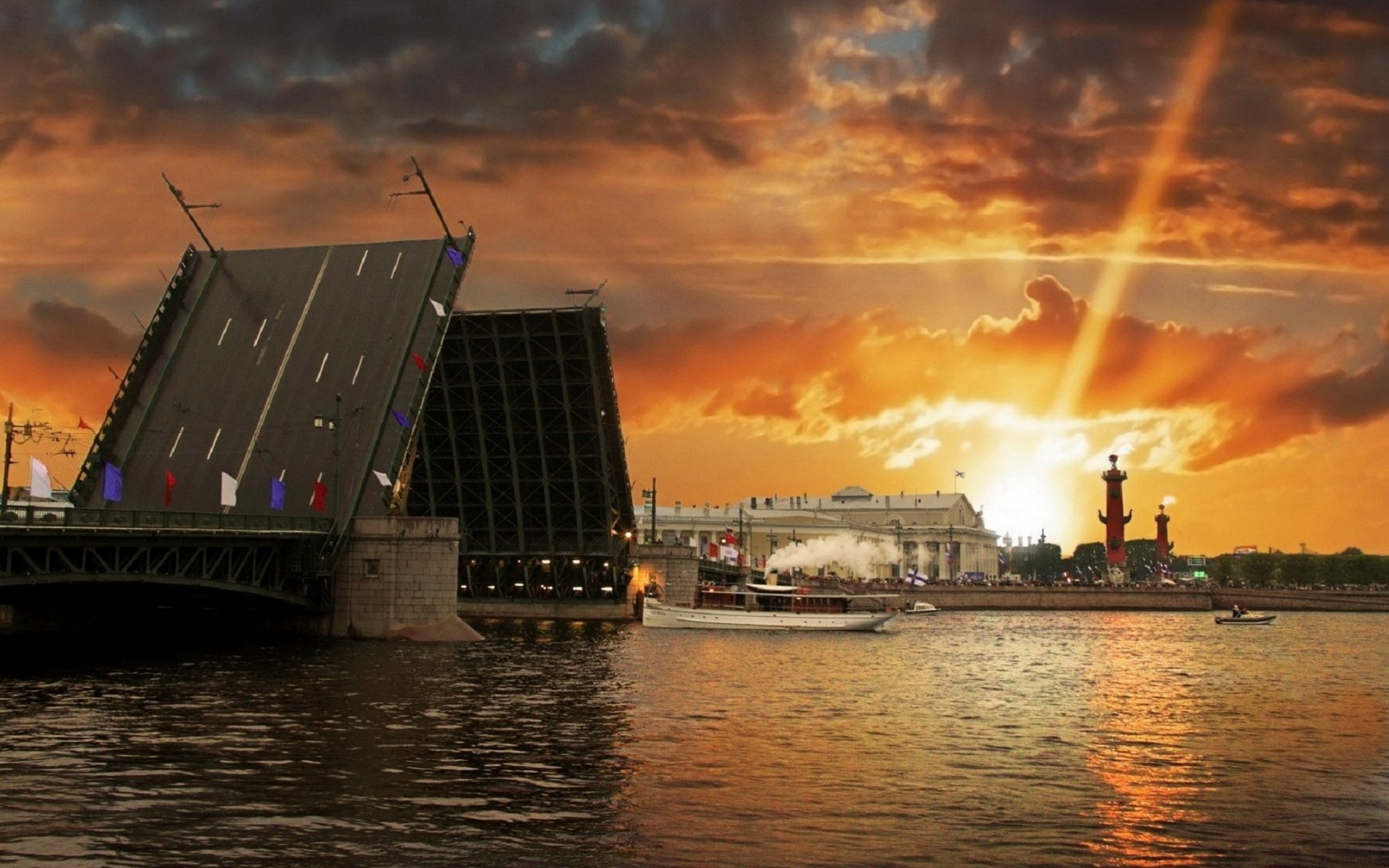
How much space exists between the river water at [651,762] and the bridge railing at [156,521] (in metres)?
3.89

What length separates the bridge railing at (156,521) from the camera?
136 ft

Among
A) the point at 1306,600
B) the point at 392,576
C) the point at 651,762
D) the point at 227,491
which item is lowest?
the point at 651,762

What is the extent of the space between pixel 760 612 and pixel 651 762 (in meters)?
52.5

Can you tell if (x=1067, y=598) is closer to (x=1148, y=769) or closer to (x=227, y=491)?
(x=227, y=491)

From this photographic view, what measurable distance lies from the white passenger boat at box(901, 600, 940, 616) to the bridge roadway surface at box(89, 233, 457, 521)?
7687 cm

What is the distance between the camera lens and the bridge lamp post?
5216 centimetres

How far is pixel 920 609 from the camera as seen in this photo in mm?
129000

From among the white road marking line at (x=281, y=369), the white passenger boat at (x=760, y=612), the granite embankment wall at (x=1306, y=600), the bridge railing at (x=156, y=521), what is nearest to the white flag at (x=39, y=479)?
the bridge railing at (x=156, y=521)

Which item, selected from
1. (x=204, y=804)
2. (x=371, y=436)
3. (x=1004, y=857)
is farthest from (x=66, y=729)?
(x=371, y=436)

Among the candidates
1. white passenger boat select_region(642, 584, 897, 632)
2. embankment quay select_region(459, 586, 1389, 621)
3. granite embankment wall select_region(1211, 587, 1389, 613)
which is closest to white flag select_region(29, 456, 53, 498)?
white passenger boat select_region(642, 584, 897, 632)

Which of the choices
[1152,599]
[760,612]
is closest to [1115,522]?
[1152,599]

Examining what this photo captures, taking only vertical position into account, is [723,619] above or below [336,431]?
below

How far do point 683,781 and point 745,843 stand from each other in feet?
16.6

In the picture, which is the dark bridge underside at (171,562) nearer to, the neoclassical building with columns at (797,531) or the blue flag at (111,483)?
the blue flag at (111,483)
